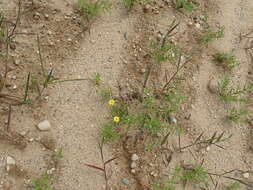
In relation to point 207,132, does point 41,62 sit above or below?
above

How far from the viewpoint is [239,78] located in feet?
9.06

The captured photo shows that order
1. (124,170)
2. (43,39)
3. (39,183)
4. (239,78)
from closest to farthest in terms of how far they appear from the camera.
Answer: (39,183) → (124,170) → (43,39) → (239,78)

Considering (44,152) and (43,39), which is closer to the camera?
(44,152)

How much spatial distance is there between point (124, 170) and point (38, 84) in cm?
88

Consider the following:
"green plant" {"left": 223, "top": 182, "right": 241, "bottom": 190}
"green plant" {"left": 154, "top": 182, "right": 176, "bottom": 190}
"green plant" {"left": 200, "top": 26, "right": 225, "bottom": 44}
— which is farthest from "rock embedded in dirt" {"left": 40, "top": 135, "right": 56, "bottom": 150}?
"green plant" {"left": 200, "top": 26, "right": 225, "bottom": 44}

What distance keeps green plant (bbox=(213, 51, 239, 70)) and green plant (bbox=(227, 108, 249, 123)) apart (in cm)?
40

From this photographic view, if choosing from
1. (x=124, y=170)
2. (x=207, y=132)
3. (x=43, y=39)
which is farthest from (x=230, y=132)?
(x=43, y=39)

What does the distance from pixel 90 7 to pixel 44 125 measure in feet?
3.49

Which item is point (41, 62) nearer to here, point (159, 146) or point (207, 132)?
point (159, 146)

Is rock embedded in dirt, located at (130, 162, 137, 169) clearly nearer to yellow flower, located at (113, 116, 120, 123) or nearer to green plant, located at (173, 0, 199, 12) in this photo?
yellow flower, located at (113, 116, 120, 123)

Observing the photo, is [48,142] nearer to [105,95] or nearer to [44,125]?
[44,125]

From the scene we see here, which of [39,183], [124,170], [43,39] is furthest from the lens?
[43,39]

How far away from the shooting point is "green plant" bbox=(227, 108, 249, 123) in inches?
100

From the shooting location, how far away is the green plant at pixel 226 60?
8.95 ft
